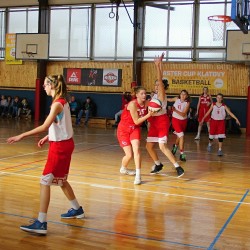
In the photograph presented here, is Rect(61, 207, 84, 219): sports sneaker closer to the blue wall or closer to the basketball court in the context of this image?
the basketball court

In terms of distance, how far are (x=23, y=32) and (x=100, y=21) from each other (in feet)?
15.8

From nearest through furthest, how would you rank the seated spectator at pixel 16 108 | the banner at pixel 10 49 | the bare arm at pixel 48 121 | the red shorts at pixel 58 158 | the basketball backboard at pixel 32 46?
the bare arm at pixel 48 121
the red shorts at pixel 58 158
the basketball backboard at pixel 32 46
the seated spectator at pixel 16 108
the banner at pixel 10 49

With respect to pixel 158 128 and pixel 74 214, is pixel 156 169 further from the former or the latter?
pixel 74 214

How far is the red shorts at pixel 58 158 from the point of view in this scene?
14.9 ft

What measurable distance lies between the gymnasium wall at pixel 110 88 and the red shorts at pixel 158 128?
12.5 meters

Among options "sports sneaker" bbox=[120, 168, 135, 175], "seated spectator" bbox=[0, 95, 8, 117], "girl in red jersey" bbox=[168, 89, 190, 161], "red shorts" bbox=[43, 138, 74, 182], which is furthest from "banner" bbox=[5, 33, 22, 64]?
"red shorts" bbox=[43, 138, 74, 182]

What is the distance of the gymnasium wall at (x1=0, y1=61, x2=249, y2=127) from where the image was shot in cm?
1967

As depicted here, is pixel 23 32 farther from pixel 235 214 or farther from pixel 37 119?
pixel 235 214

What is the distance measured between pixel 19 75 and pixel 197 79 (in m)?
10.3

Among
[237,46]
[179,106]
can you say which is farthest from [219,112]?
[237,46]

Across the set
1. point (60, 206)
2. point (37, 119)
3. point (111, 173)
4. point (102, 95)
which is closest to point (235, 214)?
point (60, 206)

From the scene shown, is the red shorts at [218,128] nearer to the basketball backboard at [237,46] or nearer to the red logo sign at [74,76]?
the basketball backboard at [237,46]

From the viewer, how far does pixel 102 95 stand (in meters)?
22.3

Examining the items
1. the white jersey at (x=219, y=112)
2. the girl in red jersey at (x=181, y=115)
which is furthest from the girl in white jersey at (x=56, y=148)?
the white jersey at (x=219, y=112)
